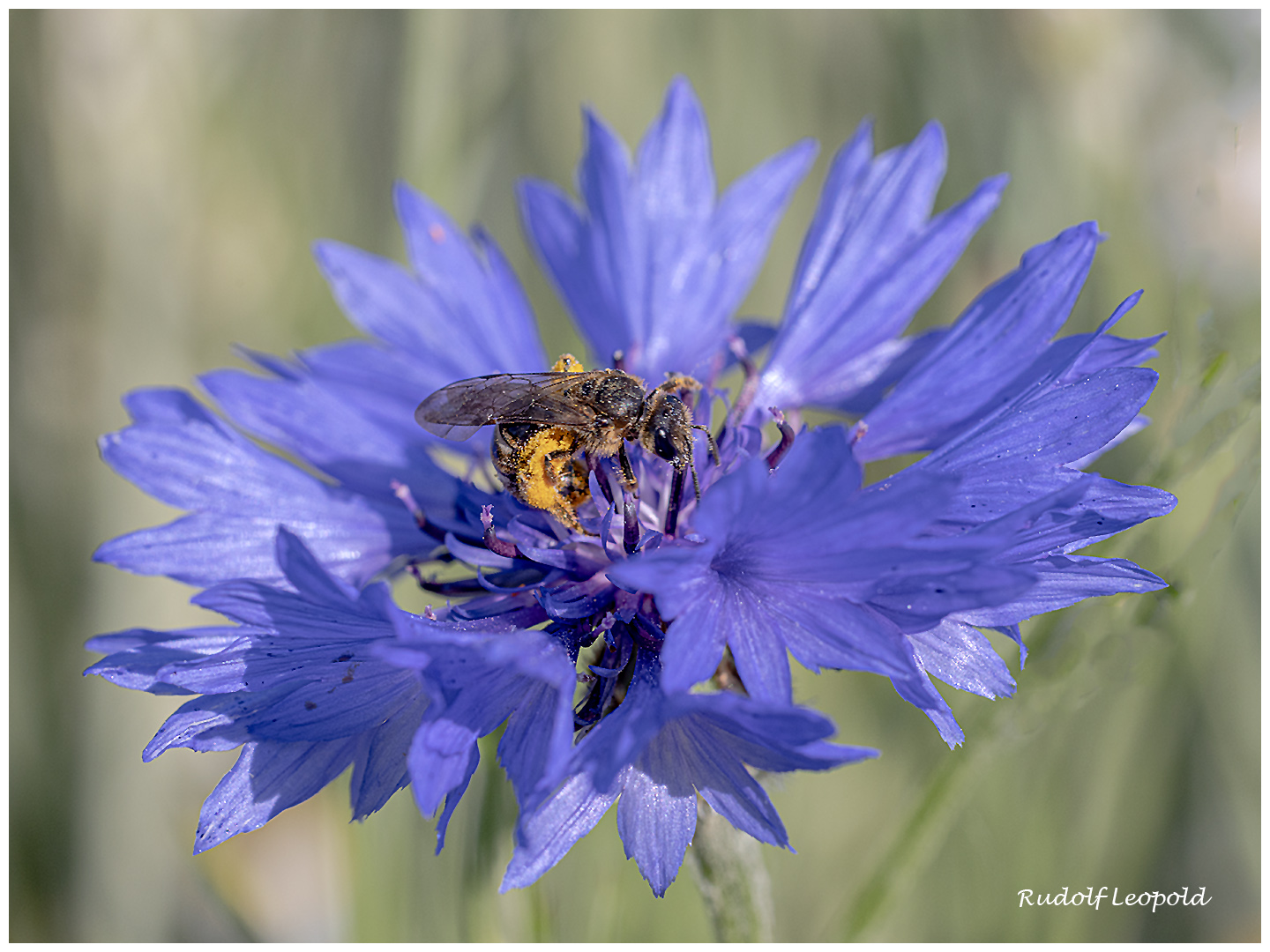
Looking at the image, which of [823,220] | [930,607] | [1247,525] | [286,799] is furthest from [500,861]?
[1247,525]

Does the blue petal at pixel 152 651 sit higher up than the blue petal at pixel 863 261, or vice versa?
the blue petal at pixel 863 261

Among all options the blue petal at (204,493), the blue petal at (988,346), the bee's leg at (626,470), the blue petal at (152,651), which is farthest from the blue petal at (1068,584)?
the blue petal at (204,493)

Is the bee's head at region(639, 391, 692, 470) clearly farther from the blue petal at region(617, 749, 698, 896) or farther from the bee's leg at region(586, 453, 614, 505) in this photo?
the blue petal at region(617, 749, 698, 896)

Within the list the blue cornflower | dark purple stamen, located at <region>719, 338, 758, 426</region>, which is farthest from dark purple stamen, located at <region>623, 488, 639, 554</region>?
dark purple stamen, located at <region>719, 338, 758, 426</region>

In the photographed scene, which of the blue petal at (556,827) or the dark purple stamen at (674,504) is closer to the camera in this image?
the blue petal at (556,827)

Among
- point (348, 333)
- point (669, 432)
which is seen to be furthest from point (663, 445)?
point (348, 333)

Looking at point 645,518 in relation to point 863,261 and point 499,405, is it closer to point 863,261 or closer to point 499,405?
point 499,405

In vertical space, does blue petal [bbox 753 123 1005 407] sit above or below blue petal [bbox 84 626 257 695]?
above

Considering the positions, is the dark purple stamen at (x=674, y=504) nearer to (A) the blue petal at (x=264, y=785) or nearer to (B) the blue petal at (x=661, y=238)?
(B) the blue petal at (x=661, y=238)
